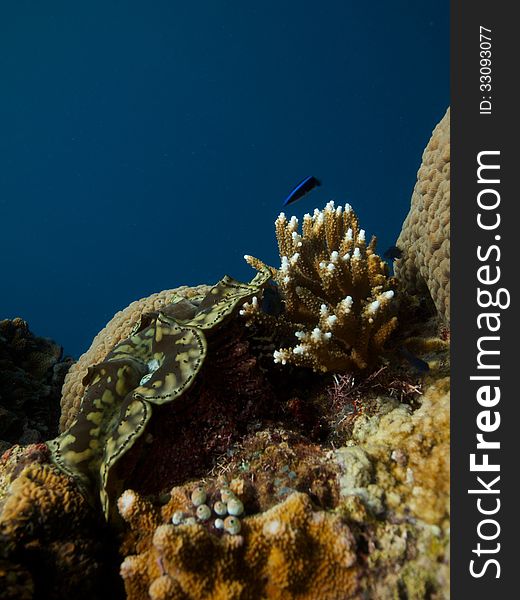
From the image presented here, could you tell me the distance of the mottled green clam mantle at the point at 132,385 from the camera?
7.49ft

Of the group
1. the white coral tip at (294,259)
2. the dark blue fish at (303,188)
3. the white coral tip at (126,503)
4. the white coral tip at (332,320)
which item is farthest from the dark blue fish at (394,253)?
the white coral tip at (126,503)

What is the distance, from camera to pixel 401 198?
83000 mm

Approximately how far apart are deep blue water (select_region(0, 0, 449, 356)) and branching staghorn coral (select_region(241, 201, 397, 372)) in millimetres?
77596

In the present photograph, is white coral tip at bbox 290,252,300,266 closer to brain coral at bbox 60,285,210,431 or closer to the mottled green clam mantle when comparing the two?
the mottled green clam mantle

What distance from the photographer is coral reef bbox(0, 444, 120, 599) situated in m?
1.85

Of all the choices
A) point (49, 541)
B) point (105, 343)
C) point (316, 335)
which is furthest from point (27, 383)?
point (316, 335)

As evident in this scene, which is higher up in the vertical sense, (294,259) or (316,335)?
(294,259)

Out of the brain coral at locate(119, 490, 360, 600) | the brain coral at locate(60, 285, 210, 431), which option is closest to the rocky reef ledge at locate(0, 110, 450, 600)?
the brain coral at locate(119, 490, 360, 600)

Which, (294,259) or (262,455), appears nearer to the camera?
(262,455)

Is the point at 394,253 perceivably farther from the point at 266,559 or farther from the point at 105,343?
the point at 105,343

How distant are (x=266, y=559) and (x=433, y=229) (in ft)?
8.60

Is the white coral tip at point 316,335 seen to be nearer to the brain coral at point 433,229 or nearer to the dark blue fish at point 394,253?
the brain coral at point 433,229

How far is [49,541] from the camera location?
2002 mm

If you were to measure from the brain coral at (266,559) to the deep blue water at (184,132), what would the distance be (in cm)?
7955
